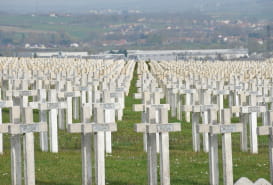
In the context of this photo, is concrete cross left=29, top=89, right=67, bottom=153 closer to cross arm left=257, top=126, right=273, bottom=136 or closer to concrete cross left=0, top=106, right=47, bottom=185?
concrete cross left=0, top=106, right=47, bottom=185

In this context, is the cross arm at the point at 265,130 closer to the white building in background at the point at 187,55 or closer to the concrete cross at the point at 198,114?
the concrete cross at the point at 198,114

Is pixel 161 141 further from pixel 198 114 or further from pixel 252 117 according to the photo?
pixel 198 114

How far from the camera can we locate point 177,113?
113 feet

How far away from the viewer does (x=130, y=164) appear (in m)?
21.8

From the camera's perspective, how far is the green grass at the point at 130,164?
64.4 ft

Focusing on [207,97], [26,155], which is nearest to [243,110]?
[207,97]

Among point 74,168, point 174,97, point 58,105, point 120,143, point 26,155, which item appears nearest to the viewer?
point 26,155

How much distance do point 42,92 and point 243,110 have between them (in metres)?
4.33

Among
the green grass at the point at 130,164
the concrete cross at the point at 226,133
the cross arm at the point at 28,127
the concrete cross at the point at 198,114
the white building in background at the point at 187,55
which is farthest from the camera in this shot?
the white building in background at the point at 187,55

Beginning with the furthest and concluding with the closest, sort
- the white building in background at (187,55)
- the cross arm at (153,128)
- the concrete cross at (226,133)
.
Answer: the white building in background at (187,55)
the concrete cross at (226,133)
the cross arm at (153,128)

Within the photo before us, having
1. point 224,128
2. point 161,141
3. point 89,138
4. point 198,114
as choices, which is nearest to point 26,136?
point 89,138

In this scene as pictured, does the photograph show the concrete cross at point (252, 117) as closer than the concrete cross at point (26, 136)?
No

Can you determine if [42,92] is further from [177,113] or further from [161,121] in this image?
[177,113]

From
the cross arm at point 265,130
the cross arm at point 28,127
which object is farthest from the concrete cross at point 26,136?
the cross arm at point 265,130
